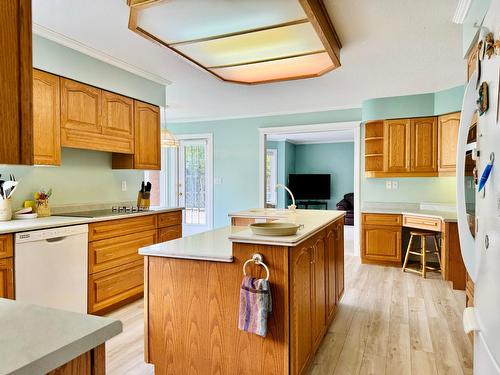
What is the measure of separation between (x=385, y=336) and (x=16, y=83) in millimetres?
2958

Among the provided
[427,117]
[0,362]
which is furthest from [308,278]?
[427,117]

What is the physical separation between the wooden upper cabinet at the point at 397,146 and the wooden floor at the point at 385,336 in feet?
5.62

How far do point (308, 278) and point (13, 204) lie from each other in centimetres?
261

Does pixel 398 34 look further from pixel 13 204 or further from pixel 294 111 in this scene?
pixel 13 204

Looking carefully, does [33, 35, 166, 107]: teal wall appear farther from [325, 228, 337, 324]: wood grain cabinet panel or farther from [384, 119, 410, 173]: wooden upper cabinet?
[384, 119, 410, 173]: wooden upper cabinet

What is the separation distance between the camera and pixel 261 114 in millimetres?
6082

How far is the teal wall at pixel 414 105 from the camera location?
4480 millimetres

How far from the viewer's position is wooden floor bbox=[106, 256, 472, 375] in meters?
2.29

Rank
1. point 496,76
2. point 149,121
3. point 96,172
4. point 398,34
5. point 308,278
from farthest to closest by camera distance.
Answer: point 149,121
point 96,172
point 398,34
point 308,278
point 496,76

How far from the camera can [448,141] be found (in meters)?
4.54

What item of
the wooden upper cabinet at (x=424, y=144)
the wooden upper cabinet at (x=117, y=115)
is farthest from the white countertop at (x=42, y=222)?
the wooden upper cabinet at (x=424, y=144)

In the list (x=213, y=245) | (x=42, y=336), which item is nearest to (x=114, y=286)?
(x=213, y=245)

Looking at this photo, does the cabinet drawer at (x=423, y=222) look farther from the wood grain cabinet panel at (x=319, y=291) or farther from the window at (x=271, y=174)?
the window at (x=271, y=174)

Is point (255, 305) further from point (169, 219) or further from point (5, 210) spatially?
point (169, 219)
